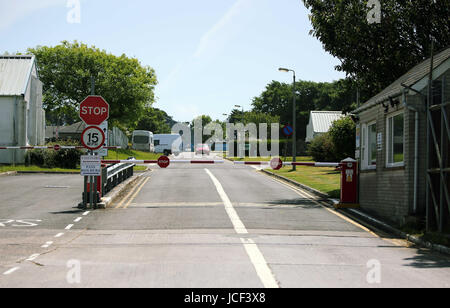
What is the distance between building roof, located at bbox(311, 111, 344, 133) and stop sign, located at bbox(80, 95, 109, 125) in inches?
2337

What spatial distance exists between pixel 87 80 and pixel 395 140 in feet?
165

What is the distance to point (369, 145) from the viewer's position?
61.4ft

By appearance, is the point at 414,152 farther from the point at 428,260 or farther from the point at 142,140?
the point at 142,140

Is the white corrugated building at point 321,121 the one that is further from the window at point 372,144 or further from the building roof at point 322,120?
the window at point 372,144

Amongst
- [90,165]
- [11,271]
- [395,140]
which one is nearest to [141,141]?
[90,165]

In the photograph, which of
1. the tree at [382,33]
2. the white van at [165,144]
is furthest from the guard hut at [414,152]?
the white van at [165,144]

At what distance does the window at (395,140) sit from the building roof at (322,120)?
59.0m

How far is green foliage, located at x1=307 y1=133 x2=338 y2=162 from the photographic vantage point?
4246cm

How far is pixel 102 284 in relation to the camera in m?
7.17

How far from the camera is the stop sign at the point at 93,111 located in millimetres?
17339
